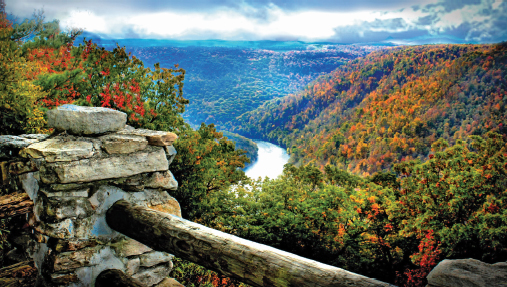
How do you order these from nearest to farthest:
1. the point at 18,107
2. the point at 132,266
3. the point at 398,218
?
the point at 132,266 < the point at 18,107 < the point at 398,218

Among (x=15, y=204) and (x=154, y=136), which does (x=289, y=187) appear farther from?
(x=15, y=204)

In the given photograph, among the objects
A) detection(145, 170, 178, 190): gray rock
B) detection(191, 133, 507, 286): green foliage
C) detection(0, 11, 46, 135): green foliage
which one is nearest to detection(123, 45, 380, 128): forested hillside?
detection(191, 133, 507, 286): green foliage

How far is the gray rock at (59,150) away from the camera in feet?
6.71

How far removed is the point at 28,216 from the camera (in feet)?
7.89

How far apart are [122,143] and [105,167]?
21 cm

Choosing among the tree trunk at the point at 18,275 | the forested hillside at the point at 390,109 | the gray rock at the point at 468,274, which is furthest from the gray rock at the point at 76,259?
the forested hillside at the point at 390,109

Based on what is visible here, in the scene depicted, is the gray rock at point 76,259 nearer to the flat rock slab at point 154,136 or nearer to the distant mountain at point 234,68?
the flat rock slab at point 154,136

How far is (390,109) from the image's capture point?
7350 centimetres

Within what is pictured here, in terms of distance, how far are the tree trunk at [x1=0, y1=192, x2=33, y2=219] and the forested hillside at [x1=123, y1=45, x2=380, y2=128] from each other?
4000 inches

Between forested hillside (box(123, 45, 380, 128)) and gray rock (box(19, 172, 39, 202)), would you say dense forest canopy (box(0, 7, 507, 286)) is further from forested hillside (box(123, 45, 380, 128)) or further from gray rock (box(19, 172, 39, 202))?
forested hillside (box(123, 45, 380, 128))

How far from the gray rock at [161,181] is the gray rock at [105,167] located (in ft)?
0.26

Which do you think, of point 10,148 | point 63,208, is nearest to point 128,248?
point 63,208

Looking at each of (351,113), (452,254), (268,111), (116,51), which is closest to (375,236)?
(452,254)

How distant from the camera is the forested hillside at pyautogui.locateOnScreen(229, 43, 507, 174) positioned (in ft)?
189
